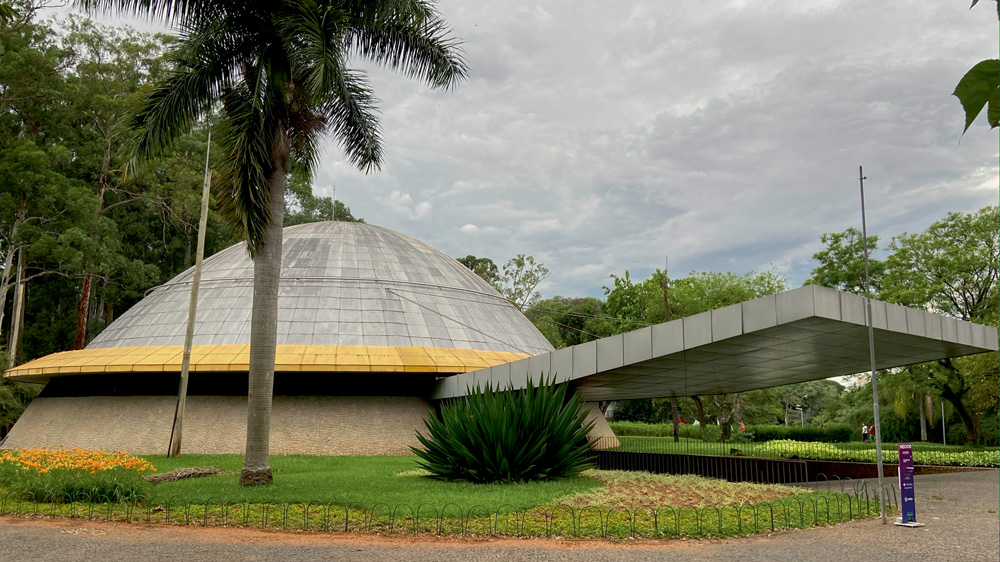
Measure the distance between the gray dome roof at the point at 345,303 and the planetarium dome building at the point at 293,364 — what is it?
0.09m

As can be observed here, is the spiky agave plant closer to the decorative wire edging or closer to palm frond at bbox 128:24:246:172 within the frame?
the decorative wire edging

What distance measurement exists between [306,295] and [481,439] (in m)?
19.1

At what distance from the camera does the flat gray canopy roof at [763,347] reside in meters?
14.6

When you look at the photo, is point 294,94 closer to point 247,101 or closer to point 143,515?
point 247,101

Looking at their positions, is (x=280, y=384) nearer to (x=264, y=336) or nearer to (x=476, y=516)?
(x=264, y=336)

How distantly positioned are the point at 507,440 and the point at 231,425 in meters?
16.2

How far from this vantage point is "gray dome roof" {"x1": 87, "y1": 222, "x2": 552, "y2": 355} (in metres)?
31.6

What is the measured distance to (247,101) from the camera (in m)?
17.2

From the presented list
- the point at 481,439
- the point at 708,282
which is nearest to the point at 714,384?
the point at 481,439

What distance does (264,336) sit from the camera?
1622cm

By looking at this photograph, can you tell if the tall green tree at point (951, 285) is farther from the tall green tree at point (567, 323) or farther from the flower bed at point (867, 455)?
the tall green tree at point (567, 323)

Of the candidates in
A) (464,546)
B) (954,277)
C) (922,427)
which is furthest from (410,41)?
(922,427)

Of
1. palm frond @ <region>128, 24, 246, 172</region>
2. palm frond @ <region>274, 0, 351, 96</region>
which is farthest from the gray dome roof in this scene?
palm frond @ <region>274, 0, 351, 96</region>

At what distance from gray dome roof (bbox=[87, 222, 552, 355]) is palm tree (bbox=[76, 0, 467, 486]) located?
14277 millimetres
